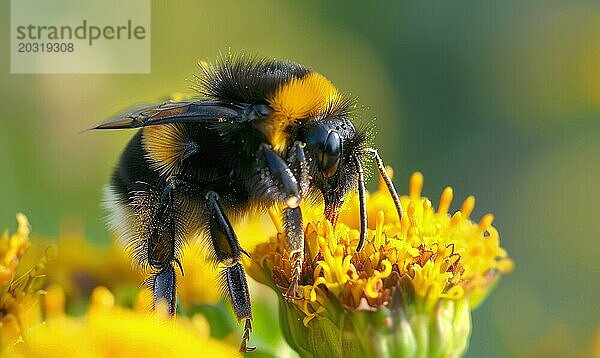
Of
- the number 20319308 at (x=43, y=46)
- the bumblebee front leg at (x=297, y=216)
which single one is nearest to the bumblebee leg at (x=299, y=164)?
the bumblebee front leg at (x=297, y=216)

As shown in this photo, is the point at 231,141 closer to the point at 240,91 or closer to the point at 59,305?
the point at 240,91

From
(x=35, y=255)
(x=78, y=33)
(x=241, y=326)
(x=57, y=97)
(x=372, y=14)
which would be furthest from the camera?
(x=372, y=14)

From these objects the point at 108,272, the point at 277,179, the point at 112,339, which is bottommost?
the point at 108,272

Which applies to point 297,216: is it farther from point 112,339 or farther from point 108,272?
point 108,272

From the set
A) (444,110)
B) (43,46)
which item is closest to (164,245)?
(43,46)

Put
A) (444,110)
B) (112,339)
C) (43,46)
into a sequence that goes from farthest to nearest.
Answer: (444,110), (43,46), (112,339)

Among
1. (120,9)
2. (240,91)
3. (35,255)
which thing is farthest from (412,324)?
(120,9)

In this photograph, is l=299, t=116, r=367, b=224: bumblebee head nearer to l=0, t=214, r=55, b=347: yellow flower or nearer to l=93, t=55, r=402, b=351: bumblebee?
l=93, t=55, r=402, b=351: bumblebee
